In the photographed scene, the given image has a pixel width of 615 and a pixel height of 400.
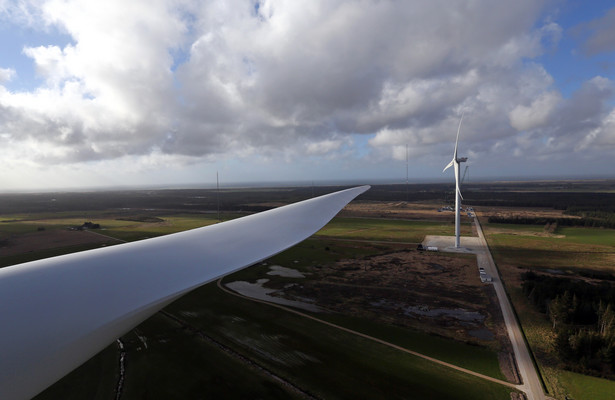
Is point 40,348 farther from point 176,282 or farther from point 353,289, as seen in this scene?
point 353,289

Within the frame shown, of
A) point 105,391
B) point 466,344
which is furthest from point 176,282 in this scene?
point 466,344

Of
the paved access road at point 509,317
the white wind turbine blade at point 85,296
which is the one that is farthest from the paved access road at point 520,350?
the white wind turbine blade at point 85,296

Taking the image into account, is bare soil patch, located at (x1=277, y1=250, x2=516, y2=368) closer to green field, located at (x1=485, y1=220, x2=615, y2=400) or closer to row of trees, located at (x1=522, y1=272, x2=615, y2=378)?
green field, located at (x1=485, y1=220, x2=615, y2=400)

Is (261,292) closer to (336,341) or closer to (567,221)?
(336,341)

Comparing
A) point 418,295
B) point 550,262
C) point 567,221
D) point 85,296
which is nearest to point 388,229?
point 550,262

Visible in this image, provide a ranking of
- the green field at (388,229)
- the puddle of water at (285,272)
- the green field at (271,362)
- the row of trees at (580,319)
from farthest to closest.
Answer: the green field at (388,229) → the puddle of water at (285,272) → the row of trees at (580,319) → the green field at (271,362)

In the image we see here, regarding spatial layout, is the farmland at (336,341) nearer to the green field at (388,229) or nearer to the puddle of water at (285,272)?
the puddle of water at (285,272)
